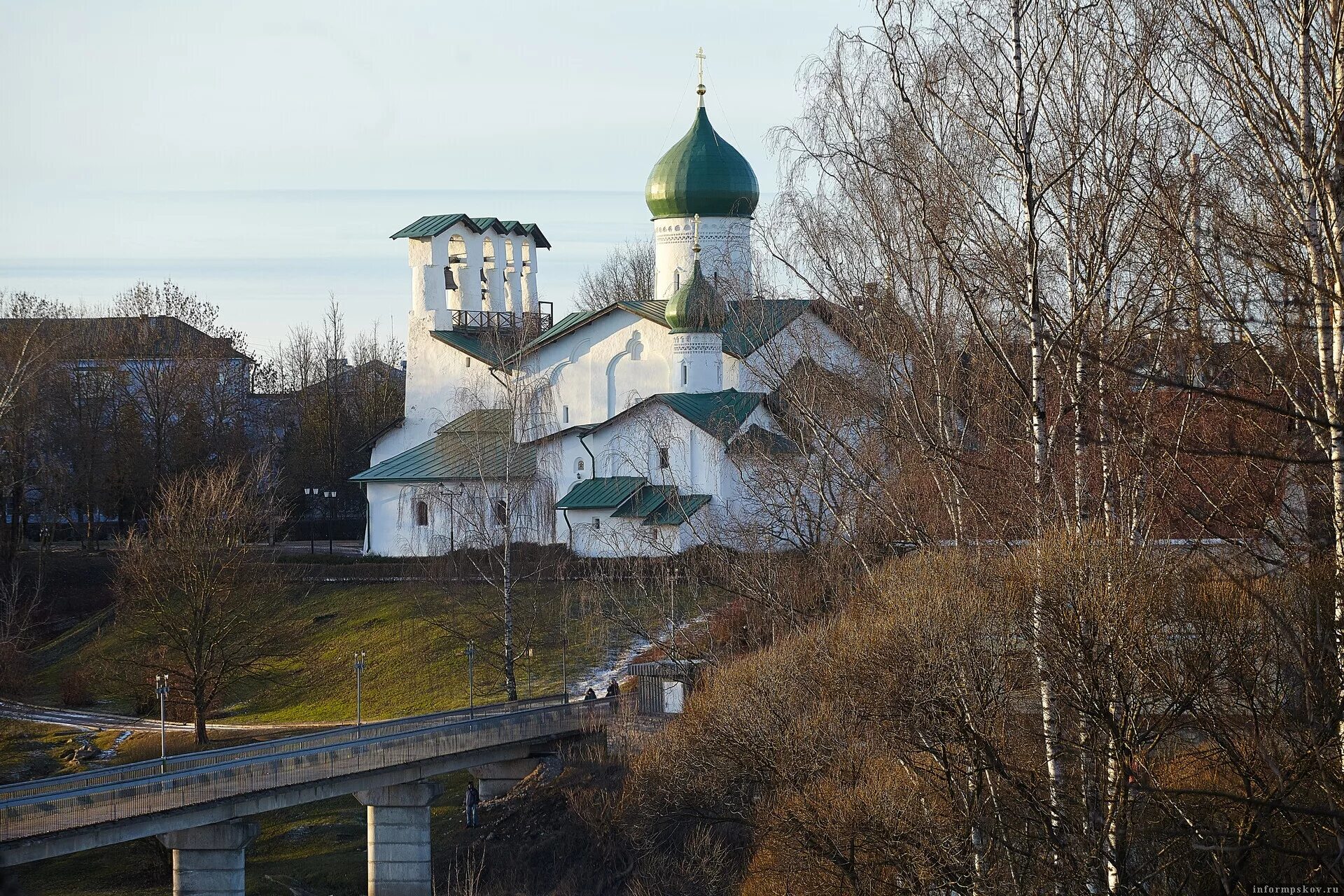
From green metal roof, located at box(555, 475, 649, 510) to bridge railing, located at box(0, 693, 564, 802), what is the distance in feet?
30.1

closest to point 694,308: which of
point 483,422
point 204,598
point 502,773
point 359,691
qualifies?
point 483,422

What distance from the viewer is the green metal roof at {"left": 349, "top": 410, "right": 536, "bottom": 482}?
3212 centimetres

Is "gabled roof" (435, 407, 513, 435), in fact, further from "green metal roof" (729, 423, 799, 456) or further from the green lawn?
"green metal roof" (729, 423, 799, 456)

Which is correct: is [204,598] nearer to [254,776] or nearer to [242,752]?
[242,752]

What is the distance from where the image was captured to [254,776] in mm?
18500

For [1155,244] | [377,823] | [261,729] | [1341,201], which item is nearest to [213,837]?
[377,823]

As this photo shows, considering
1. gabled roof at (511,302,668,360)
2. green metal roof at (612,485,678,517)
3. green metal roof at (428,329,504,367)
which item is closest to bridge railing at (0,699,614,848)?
green metal roof at (612,485,678,517)

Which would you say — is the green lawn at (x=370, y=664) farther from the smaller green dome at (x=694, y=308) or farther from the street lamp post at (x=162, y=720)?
the smaller green dome at (x=694, y=308)

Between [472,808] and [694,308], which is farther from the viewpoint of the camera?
[694,308]

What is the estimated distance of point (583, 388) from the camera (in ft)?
129

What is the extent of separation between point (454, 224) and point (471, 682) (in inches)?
A: 721

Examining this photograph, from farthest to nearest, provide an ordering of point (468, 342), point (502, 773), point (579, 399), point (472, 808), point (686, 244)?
point (468, 342), point (579, 399), point (686, 244), point (502, 773), point (472, 808)

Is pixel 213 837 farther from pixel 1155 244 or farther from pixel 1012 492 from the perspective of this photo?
pixel 1155 244

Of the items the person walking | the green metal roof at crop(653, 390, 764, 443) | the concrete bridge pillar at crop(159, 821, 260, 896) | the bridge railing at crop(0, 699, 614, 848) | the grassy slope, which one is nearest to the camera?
the bridge railing at crop(0, 699, 614, 848)
